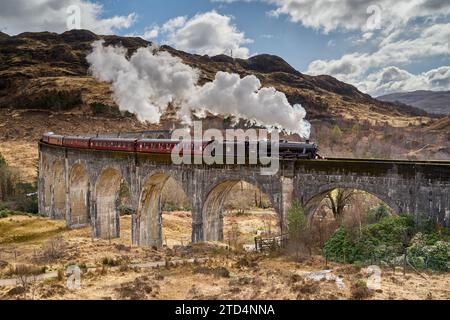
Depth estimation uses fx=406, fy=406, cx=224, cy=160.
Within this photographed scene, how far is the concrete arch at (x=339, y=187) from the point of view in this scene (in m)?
15.8

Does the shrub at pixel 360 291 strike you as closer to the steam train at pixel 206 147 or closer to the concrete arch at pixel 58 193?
the steam train at pixel 206 147

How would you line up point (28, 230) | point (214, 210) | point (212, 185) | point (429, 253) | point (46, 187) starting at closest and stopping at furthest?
point (429, 253) < point (212, 185) < point (214, 210) < point (28, 230) < point (46, 187)

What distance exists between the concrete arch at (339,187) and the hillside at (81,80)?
7879 centimetres

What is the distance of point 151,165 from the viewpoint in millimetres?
24875

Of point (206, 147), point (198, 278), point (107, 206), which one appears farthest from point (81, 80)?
point (198, 278)

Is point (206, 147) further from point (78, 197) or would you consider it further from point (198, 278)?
point (78, 197)

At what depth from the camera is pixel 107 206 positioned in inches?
1264

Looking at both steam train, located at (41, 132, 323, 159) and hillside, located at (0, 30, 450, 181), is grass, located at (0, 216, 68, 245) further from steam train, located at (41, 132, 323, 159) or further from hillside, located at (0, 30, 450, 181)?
Result: hillside, located at (0, 30, 450, 181)

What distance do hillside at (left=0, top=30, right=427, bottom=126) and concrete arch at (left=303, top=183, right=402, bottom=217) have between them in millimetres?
78791

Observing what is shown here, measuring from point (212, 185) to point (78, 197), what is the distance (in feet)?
65.4

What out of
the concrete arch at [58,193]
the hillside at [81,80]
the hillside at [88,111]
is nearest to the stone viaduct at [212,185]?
the concrete arch at [58,193]
